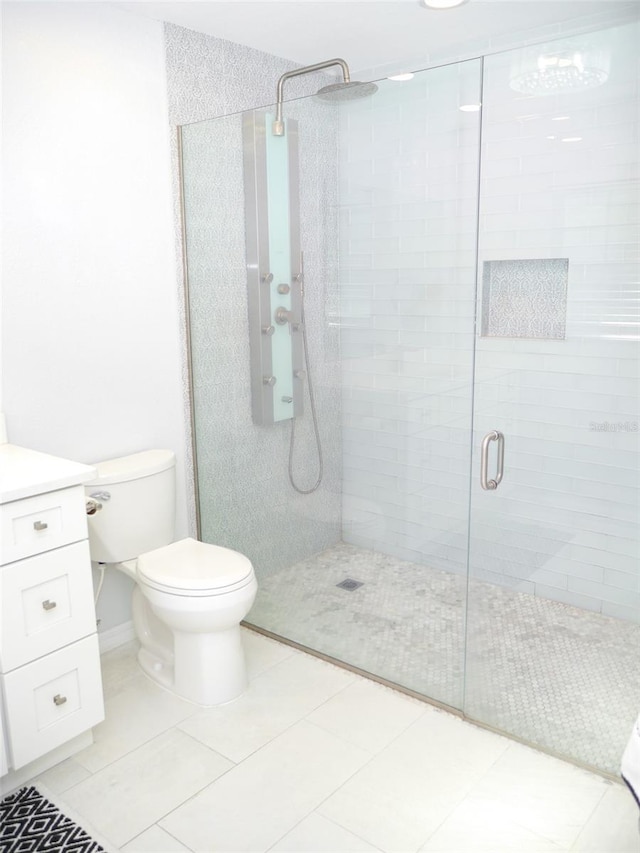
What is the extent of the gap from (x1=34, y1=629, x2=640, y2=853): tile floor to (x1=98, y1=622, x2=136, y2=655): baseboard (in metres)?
0.26

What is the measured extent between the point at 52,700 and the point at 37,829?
317 mm

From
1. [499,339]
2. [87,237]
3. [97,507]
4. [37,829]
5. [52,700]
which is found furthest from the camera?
[87,237]

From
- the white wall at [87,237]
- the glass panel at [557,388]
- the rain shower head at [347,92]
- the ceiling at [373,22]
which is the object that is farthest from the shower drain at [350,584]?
the ceiling at [373,22]

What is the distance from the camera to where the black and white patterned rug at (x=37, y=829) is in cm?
181

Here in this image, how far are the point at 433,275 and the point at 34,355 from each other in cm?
135

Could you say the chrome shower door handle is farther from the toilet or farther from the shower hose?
the toilet

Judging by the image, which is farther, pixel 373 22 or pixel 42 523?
pixel 373 22

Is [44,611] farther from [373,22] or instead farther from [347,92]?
[373,22]

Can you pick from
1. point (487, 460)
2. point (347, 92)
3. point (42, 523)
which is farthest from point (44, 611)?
point (347, 92)

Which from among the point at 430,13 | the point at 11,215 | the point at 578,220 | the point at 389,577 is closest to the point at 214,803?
the point at 389,577

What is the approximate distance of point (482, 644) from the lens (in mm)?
2383

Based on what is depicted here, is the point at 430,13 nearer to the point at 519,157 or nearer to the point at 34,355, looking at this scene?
the point at 519,157

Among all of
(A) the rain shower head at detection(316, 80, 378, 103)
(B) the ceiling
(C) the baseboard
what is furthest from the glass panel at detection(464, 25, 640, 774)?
(C) the baseboard

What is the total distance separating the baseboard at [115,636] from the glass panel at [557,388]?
1329 mm
